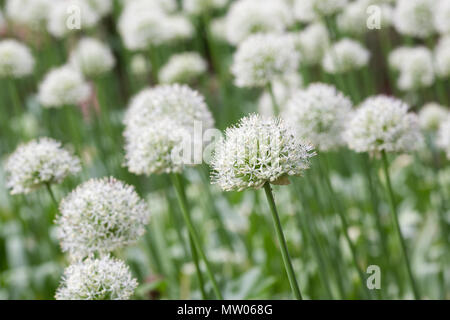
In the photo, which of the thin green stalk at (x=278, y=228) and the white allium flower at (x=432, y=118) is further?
the white allium flower at (x=432, y=118)

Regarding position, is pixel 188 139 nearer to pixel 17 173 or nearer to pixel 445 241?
pixel 17 173

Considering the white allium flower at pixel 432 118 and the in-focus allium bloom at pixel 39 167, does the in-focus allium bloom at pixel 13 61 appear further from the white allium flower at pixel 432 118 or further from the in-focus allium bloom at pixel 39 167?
the white allium flower at pixel 432 118

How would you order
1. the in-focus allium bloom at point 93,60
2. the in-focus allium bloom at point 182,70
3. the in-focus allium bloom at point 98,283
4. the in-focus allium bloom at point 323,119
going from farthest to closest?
the in-focus allium bloom at point 182,70
the in-focus allium bloom at point 93,60
the in-focus allium bloom at point 323,119
the in-focus allium bloom at point 98,283

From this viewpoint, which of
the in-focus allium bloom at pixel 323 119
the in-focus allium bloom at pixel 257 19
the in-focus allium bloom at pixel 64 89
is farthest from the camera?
the in-focus allium bloom at pixel 64 89

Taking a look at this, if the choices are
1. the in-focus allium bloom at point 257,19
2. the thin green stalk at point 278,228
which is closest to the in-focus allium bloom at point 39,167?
the thin green stalk at point 278,228

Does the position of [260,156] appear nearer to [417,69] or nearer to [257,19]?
[257,19]

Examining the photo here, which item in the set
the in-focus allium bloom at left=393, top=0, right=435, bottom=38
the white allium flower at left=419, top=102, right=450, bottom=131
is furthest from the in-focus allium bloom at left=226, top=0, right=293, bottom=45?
the white allium flower at left=419, top=102, right=450, bottom=131
